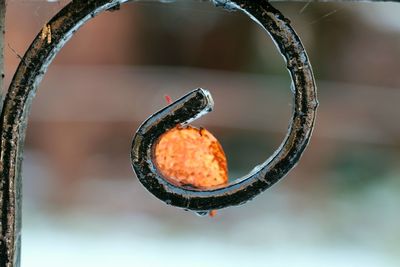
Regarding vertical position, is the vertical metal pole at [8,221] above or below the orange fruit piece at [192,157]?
below

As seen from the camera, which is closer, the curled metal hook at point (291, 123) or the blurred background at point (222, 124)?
the curled metal hook at point (291, 123)

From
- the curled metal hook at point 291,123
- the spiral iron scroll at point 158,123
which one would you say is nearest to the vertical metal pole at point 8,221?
the spiral iron scroll at point 158,123

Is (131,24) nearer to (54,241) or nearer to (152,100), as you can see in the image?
(152,100)

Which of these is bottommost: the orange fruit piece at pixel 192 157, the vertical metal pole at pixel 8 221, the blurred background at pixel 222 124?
the vertical metal pole at pixel 8 221

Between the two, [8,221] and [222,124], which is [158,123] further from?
[222,124]

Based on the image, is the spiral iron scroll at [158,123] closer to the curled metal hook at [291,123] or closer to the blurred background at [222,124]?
the curled metal hook at [291,123]

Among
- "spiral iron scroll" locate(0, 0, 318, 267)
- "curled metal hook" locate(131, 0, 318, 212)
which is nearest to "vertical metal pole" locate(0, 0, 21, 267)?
"spiral iron scroll" locate(0, 0, 318, 267)

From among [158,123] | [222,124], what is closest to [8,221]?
[158,123]
